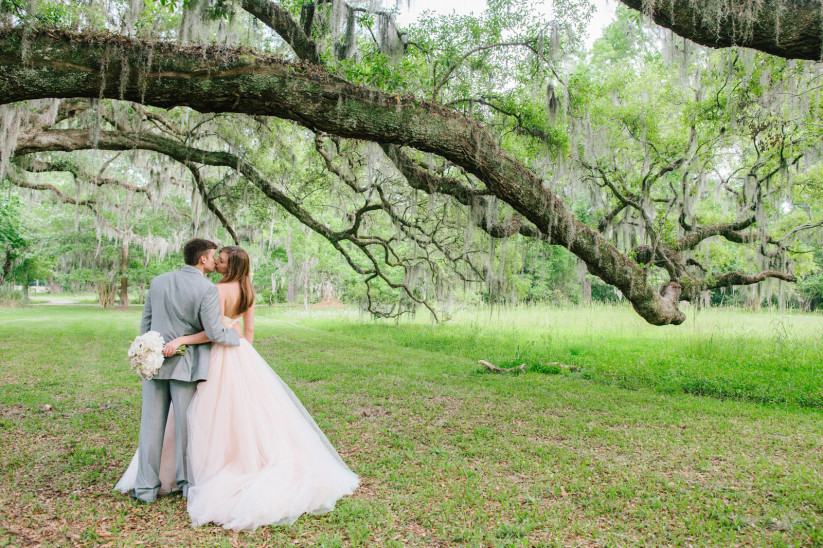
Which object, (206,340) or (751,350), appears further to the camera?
(751,350)

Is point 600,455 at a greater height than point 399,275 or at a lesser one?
lesser

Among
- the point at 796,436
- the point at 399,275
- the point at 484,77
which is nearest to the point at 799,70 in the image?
the point at 484,77

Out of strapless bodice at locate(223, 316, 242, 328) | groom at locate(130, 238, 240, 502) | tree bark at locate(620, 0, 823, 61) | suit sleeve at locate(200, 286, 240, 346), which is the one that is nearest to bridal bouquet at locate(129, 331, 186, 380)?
groom at locate(130, 238, 240, 502)

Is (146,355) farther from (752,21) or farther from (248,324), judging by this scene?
(752,21)

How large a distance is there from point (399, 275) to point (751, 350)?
10.7m

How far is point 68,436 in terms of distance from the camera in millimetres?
4230

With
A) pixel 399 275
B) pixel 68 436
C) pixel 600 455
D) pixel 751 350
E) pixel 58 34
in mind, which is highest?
pixel 58 34

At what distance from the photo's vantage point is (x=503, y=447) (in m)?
4.08

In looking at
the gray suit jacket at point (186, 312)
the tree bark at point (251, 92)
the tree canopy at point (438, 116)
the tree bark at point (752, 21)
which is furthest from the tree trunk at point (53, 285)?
the tree bark at point (752, 21)

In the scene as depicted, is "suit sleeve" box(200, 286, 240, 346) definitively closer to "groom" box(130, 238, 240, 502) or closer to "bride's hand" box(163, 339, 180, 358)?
"groom" box(130, 238, 240, 502)

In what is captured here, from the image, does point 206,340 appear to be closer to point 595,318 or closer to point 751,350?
point 751,350

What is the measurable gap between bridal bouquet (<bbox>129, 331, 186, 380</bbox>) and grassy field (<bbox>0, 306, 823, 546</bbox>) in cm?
83

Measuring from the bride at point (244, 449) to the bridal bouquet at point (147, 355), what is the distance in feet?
0.28

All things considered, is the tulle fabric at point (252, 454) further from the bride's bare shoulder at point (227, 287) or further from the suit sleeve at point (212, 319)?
the bride's bare shoulder at point (227, 287)
